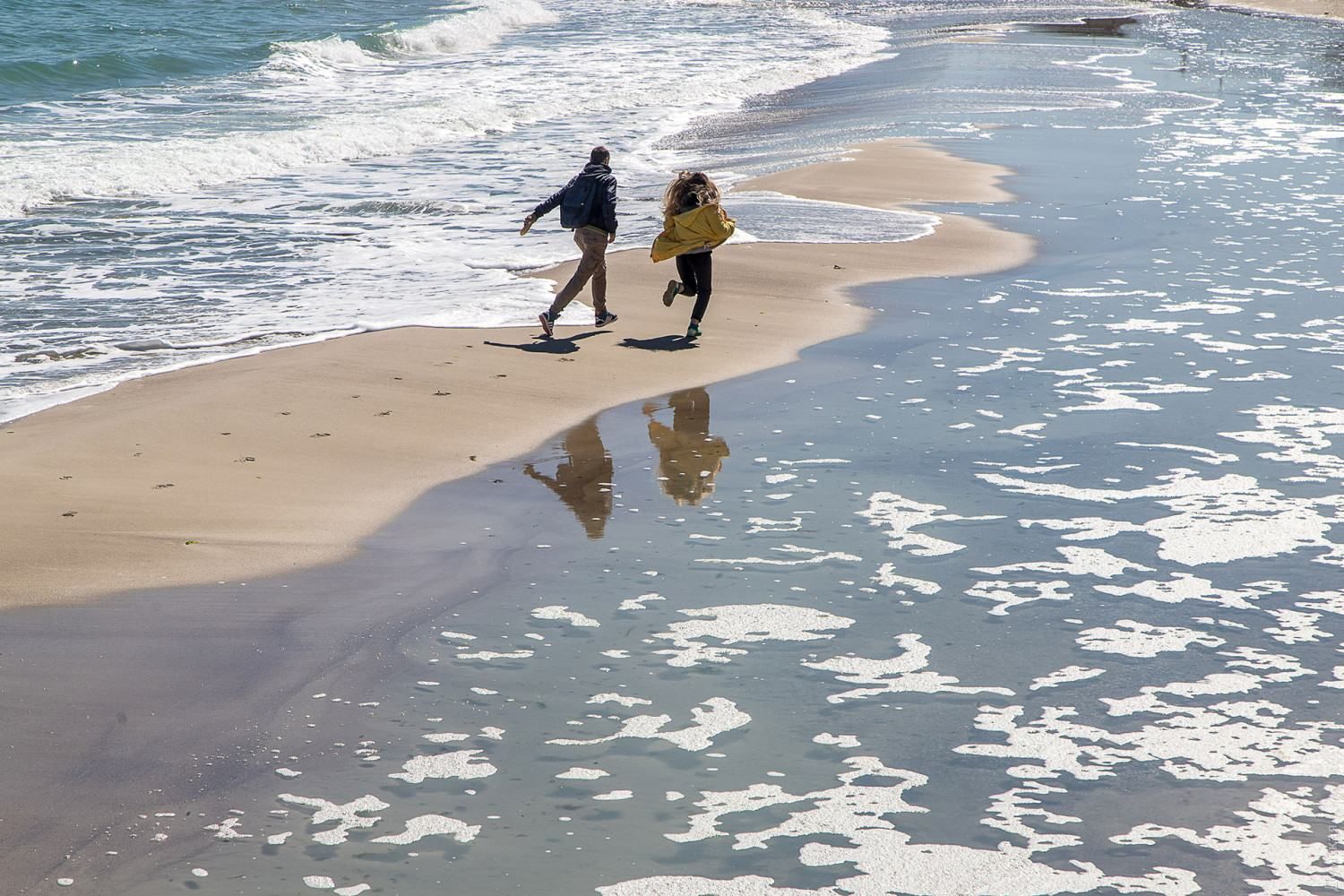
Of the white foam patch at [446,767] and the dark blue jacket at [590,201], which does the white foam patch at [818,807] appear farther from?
the dark blue jacket at [590,201]

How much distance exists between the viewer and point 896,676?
17.9 feet

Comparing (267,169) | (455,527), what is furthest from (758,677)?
(267,169)

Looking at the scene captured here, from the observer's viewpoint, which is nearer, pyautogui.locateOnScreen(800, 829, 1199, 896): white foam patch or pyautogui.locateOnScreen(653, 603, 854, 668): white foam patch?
pyautogui.locateOnScreen(800, 829, 1199, 896): white foam patch

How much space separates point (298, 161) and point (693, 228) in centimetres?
1178

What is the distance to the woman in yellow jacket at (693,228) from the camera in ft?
35.9

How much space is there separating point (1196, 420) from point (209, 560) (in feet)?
19.8

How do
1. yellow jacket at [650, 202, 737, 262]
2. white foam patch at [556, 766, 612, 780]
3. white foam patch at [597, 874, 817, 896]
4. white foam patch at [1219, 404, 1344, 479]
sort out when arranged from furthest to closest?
1. yellow jacket at [650, 202, 737, 262]
2. white foam patch at [1219, 404, 1344, 479]
3. white foam patch at [556, 766, 612, 780]
4. white foam patch at [597, 874, 817, 896]

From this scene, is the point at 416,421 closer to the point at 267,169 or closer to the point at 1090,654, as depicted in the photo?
the point at 1090,654

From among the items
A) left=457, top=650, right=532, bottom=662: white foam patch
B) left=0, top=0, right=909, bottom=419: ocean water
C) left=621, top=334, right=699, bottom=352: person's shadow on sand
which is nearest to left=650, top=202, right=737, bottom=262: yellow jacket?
left=621, top=334, right=699, bottom=352: person's shadow on sand

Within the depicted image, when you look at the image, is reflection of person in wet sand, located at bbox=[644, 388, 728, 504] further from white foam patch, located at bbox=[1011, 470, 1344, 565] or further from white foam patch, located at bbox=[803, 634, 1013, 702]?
white foam patch, located at bbox=[803, 634, 1013, 702]

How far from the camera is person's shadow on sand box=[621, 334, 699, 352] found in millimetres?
10797

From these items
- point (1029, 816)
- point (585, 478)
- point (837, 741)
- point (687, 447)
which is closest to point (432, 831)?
point (837, 741)

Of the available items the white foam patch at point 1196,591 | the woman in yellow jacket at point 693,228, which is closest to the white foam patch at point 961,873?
the white foam patch at point 1196,591

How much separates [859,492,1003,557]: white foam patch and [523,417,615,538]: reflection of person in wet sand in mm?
1441
